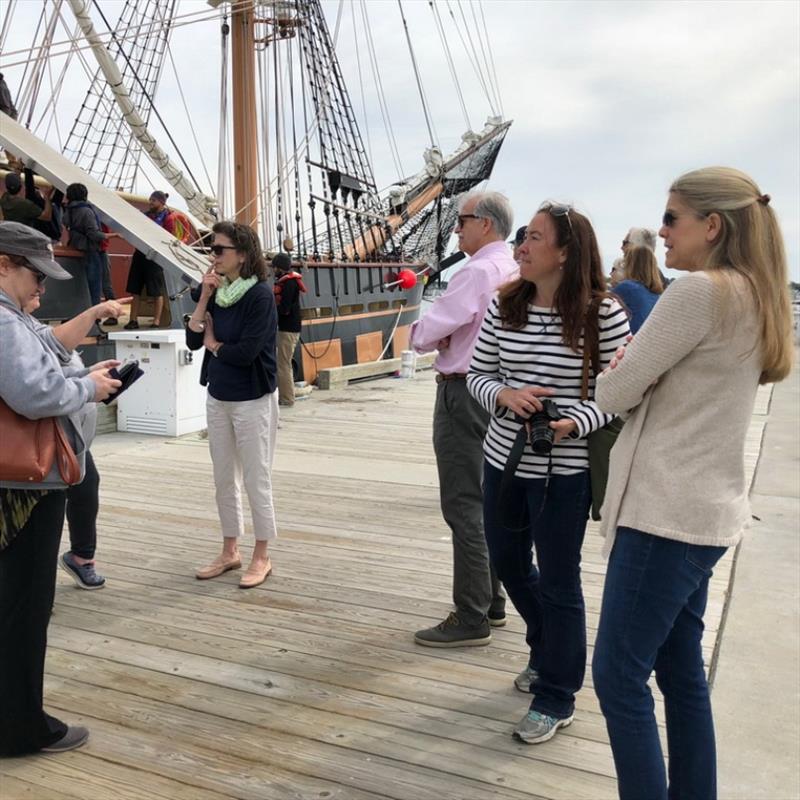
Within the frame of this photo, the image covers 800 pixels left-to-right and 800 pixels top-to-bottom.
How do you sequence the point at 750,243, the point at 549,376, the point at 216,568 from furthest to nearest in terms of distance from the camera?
the point at 216,568
the point at 549,376
the point at 750,243

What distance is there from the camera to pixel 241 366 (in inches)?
146

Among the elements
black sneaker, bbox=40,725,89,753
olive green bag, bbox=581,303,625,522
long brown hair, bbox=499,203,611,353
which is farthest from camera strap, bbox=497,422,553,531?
black sneaker, bbox=40,725,89,753

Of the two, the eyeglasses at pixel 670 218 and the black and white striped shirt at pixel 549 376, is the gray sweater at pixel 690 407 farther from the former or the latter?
the black and white striped shirt at pixel 549 376

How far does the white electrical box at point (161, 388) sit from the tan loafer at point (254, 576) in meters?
3.68

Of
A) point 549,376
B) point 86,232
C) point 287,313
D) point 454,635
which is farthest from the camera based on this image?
point 287,313

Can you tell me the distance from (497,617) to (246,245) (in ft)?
6.19

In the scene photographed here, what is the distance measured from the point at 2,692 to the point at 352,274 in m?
14.4

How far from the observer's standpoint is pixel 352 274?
16.3 meters

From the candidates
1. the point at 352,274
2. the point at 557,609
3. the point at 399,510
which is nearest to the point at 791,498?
the point at 399,510

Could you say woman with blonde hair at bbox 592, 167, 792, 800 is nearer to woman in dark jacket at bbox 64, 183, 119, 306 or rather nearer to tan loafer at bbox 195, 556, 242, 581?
tan loafer at bbox 195, 556, 242, 581

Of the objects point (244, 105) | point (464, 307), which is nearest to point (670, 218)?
point (464, 307)

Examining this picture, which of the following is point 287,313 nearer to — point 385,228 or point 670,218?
point 670,218

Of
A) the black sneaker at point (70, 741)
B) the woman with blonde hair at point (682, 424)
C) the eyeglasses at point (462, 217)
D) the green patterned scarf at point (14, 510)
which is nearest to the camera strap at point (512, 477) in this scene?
the woman with blonde hair at point (682, 424)

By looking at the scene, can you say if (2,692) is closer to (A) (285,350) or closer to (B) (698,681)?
(B) (698,681)
